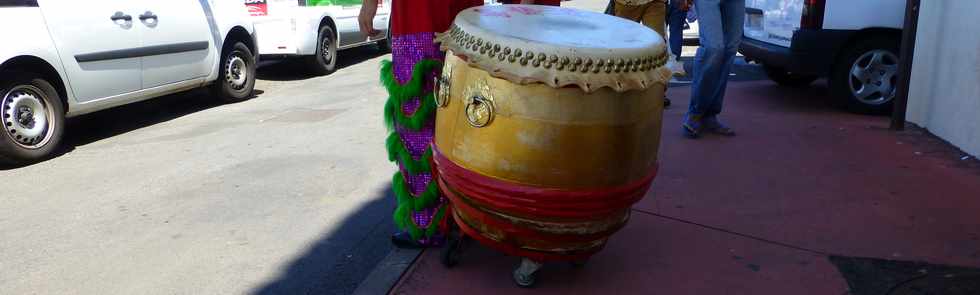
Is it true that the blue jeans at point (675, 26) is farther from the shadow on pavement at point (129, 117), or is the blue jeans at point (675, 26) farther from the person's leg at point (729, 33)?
the shadow on pavement at point (129, 117)

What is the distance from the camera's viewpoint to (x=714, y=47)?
514 cm

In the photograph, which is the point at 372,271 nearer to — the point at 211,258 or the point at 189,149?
the point at 211,258

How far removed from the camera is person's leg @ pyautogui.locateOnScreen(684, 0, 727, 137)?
509cm

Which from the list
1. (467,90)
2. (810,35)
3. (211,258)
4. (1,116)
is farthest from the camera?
(810,35)

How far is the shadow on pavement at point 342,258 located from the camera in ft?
10.5

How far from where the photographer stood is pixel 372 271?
3.28 metres

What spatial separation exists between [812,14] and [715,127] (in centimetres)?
140

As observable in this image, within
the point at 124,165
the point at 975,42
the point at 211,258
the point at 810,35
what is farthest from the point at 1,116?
the point at 975,42

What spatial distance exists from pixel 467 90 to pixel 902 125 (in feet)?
14.1

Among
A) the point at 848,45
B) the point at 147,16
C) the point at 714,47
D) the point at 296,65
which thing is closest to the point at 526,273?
the point at 714,47

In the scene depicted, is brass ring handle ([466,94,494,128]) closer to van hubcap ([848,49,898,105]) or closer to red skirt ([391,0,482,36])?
red skirt ([391,0,482,36])

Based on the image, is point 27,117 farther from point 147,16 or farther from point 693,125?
point 693,125

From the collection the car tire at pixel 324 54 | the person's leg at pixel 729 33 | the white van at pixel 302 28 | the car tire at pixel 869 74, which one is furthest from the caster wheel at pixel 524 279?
the car tire at pixel 324 54

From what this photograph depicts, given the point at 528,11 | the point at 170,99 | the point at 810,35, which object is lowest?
the point at 170,99
